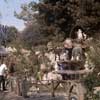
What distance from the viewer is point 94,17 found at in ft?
86.2

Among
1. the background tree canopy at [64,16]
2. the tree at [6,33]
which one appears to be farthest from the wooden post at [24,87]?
the tree at [6,33]

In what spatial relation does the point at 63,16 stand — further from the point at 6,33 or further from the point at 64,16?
the point at 6,33

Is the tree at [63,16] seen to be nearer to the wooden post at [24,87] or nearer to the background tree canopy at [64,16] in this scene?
the background tree canopy at [64,16]

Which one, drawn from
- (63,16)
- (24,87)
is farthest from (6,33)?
(24,87)

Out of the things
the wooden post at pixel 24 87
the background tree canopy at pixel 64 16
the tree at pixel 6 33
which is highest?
the tree at pixel 6 33

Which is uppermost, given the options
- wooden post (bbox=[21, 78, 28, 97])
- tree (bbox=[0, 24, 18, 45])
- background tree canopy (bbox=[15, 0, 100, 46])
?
tree (bbox=[0, 24, 18, 45])

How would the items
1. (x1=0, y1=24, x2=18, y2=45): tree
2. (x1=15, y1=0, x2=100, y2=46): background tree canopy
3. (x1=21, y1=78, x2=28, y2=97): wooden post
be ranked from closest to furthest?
(x1=21, y1=78, x2=28, y2=97): wooden post → (x1=15, y1=0, x2=100, y2=46): background tree canopy → (x1=0, y1=24, x2=18, y2=45): tree

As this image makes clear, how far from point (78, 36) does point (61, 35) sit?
55.5 inches

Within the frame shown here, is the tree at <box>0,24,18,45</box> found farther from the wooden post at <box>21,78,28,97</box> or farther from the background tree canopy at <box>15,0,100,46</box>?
the wooden post at <box>21,78,28,97</box>

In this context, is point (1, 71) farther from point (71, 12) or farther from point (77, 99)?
point (71, 12)

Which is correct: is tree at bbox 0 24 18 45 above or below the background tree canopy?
Result: above

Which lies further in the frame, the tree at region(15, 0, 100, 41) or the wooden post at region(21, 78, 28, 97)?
the tree at region(15, 0, 100, 41)

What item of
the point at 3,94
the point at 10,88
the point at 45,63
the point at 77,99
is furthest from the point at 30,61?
the point at 77,99

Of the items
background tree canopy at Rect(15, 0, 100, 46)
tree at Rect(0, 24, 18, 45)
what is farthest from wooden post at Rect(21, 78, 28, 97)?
tree at Rect(0, 24, 18, 45)
